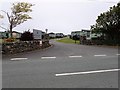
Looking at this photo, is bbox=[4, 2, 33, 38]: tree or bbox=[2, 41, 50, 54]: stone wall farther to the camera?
bbox=[4, 2, 33, 38]: tree

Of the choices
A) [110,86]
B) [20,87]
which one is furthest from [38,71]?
[110,86]

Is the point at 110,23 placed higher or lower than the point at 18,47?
higher

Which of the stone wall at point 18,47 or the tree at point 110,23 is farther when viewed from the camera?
the tree at point 110,23

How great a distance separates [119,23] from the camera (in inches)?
→ 1369

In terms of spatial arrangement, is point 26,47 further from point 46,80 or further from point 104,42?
point 104,42

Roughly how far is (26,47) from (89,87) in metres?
14.3

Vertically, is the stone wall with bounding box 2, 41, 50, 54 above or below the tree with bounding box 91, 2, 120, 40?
below

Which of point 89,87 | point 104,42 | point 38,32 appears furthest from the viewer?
point 104,42

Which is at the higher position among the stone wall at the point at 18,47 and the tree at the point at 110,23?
the tree at the point at 110,23

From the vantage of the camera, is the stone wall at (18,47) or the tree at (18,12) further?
the tree at (18,12)

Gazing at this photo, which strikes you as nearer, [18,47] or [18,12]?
[18,47]

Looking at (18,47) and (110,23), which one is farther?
(110,23)

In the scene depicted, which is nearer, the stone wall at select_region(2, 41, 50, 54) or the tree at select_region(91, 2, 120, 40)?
the stone wall at select_region(2, 41, 50, 54)

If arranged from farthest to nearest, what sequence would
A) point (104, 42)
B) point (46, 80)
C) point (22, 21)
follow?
point (22, 21) → point (104, 42) → point (46, 80)
